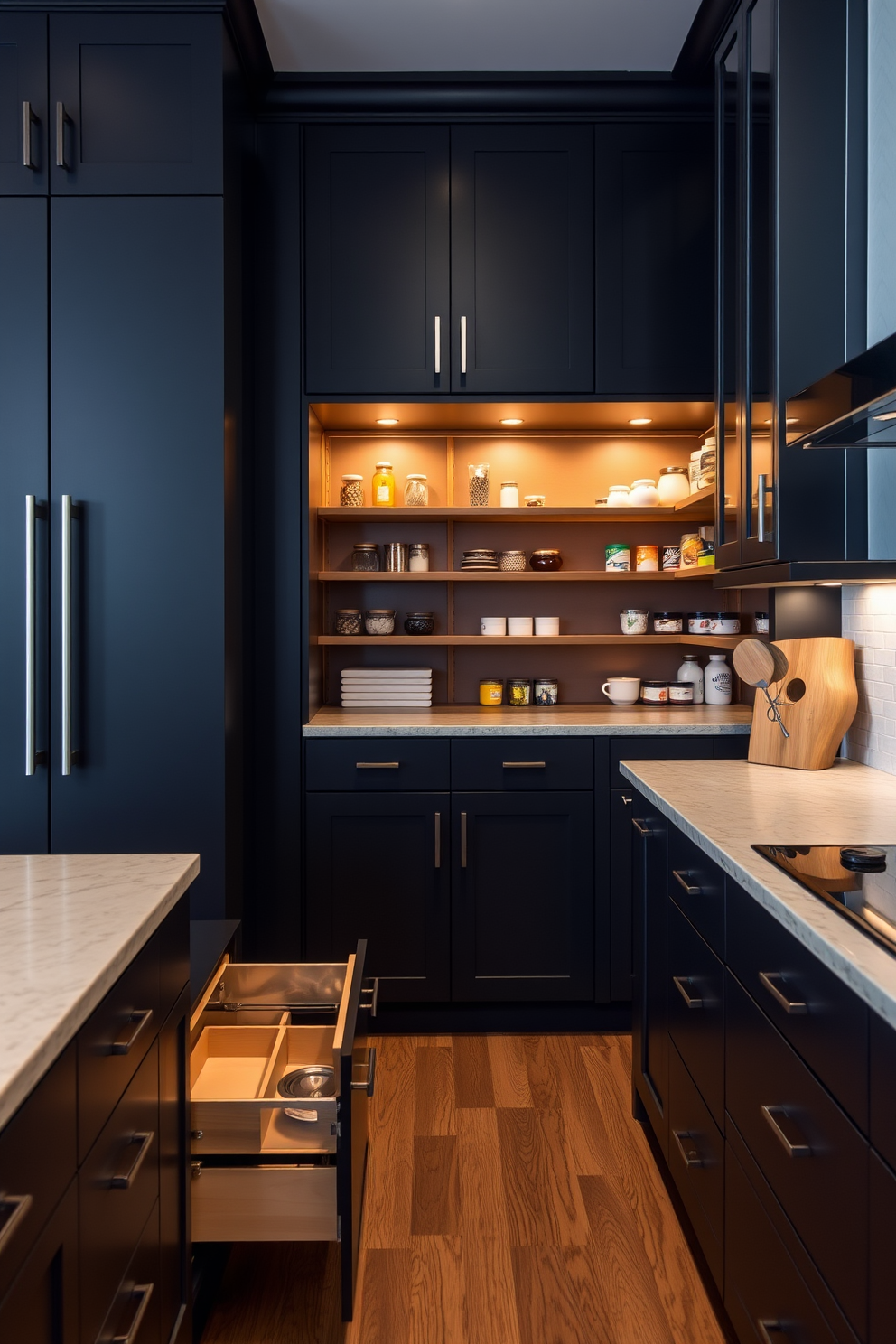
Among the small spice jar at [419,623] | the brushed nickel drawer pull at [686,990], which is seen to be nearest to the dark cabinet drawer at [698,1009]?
the brushed nickel drawer pull at [686,990]

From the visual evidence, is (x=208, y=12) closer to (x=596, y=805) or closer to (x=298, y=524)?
(x=298, y=524)

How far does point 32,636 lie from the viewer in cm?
235

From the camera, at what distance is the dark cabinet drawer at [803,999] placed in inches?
39.2

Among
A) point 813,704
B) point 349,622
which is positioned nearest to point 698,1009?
point 813,704

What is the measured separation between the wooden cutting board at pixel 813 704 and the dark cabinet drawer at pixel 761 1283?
979 millimetres

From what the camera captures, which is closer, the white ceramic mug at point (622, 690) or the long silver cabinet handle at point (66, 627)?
the long silver cabinet handle at point (66, 627)

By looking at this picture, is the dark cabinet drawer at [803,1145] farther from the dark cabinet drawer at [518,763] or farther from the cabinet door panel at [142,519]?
the cabinet door panel at [142,519]

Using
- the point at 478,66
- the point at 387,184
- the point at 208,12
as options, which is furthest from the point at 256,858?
the point at 478,66

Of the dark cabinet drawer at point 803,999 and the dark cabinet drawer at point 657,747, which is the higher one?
the dark cabinet drawer at point 657,747

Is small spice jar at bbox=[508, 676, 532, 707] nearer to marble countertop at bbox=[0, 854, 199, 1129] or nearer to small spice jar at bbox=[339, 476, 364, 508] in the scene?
small spice jar at bbox=[339, 476, 364, 508]

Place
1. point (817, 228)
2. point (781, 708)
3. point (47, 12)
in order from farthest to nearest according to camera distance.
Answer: point (47, 12), point (781, 708), point (817, 228)

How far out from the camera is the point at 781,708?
2.21 metres

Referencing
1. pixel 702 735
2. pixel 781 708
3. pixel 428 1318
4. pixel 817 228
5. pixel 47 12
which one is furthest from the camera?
pixel 702 735

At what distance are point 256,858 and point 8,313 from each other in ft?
5.37
